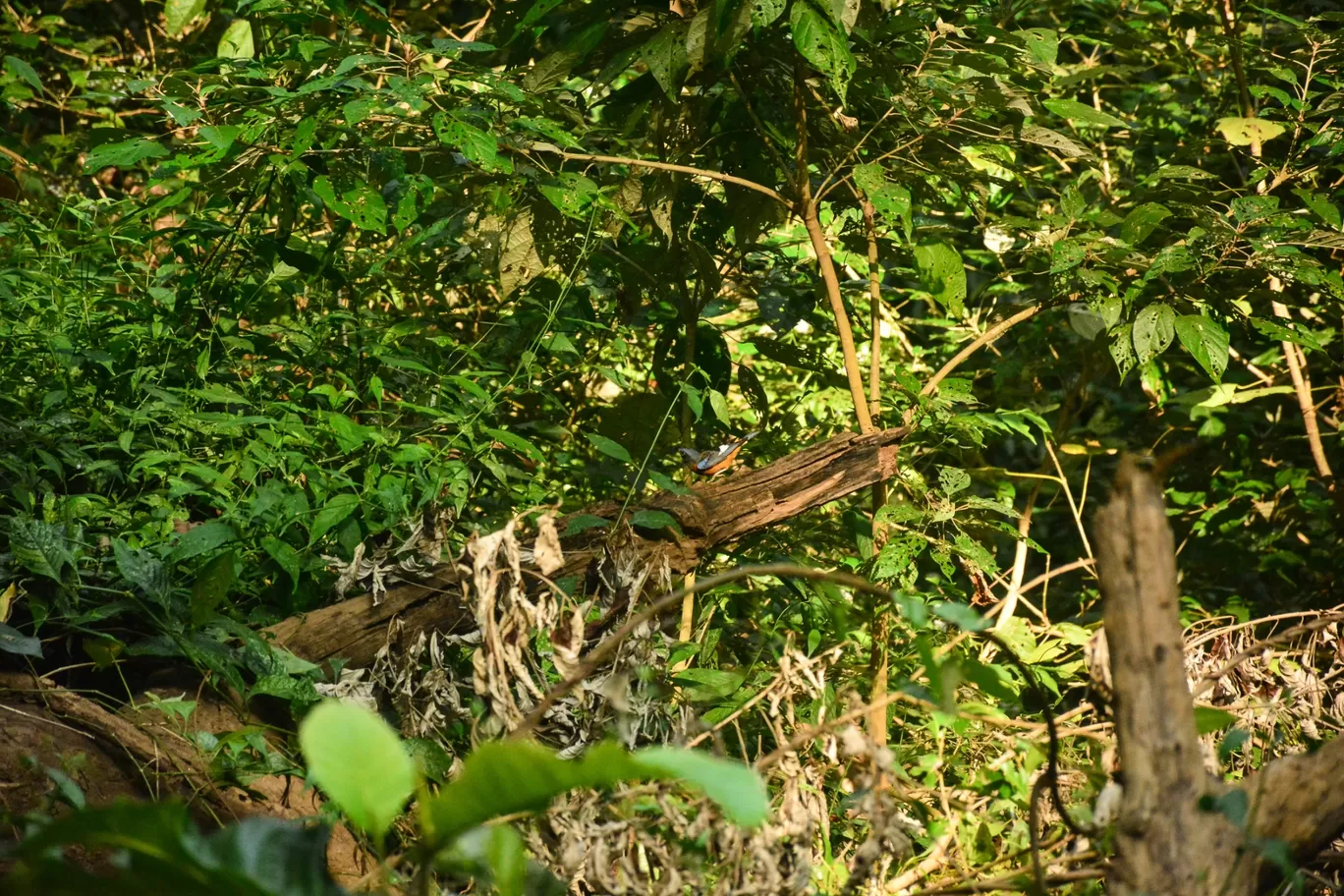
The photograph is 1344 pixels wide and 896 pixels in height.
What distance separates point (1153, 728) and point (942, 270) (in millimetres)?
1533

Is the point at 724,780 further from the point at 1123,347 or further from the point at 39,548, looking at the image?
the point at 1123,347

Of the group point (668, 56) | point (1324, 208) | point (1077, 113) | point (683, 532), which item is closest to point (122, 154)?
point (668, 56)

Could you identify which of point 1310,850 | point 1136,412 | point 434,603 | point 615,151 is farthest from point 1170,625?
point 1136,412

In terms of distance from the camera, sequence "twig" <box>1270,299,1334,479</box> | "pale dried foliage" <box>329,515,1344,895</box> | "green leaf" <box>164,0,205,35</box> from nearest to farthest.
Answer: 1. "pale dried foliage" <box>329,515,1344,895</box>
2. "twig" <box>1270,299,1334,479</box>
3. "green leaf" <box>164,0,205,35</box>

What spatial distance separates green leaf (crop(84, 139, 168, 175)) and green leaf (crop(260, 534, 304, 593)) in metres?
0.75

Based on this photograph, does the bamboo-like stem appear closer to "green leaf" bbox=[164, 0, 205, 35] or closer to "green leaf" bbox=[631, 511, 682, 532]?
"green leaf" bbox=[631, 511, 682, 532]

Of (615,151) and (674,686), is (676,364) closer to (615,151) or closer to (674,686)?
(615,151)

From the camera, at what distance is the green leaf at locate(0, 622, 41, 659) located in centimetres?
Result: 179

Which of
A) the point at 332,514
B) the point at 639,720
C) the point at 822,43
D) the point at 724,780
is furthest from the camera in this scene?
the point at 332,514

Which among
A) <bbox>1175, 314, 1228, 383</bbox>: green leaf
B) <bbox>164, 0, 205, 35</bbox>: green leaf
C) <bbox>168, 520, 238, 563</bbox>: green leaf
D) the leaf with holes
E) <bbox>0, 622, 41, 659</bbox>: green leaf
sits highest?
<bbox>164, 0, 205, 35</bbox>: green leaf

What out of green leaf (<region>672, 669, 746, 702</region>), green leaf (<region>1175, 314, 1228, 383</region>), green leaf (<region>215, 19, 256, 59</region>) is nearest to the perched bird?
green leaf (<region>672, 669, 746, 702</region>)

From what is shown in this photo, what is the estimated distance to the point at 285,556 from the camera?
2051 mm

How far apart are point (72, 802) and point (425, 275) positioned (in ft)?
6.21

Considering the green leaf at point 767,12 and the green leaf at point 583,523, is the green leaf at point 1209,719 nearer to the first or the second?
the green leaf at point 583,523
